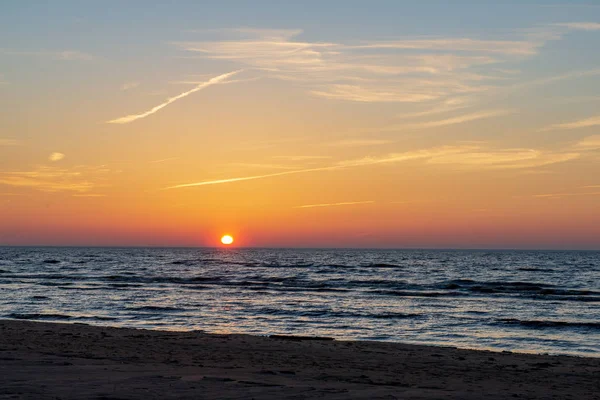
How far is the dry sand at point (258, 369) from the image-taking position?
11430 millimetres

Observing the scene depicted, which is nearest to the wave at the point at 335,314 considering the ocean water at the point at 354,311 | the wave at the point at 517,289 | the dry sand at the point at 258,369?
the ocean water at the point at 354,311

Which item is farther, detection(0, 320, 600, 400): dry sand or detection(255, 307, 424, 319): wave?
detection(255, 307, 424, 319): wave

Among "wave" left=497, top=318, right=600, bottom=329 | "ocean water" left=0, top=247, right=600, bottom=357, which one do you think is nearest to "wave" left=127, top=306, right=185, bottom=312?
"ocean water" left=0, top=247, right=600, bottom=357

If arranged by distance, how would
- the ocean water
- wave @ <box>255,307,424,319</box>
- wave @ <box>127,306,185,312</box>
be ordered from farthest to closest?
1. wave @ <box>127,306,185,312</box>
2. wave @ <box>255,307,424,319</box>
3. the ocean water

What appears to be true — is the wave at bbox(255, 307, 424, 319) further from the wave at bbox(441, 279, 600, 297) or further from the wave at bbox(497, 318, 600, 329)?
the wave at bbox(441, 279, 600, 297)

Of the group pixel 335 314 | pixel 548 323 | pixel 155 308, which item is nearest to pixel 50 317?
pixel 155 308

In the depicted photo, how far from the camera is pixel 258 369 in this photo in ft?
49.2

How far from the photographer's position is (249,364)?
15961 millimetres

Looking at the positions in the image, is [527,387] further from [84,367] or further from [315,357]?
[84,367]

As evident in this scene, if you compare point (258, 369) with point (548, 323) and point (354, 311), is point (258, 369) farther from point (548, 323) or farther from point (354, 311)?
point (354, 311)

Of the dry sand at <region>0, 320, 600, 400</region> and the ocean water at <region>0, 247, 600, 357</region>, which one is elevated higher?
the dry sand at <region>0, 320, 600, 400</region>

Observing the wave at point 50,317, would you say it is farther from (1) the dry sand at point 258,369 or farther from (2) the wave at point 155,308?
(1) the dry sand at point 258,369

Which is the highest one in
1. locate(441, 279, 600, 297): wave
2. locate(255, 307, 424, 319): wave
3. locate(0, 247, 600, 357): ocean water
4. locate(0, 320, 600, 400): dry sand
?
locate(0, 320, 600, 400): dry sand

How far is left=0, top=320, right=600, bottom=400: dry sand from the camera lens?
1143 centimetres
